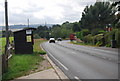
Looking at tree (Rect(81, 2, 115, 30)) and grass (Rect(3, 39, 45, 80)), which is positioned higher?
tree (Rect(81, 2, 115, 30))

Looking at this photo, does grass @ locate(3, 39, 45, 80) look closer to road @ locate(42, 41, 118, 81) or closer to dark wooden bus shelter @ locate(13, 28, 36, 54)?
road @ locate(42, 41, 118, 81)

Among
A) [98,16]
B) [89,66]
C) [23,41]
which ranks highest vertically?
[98,16]

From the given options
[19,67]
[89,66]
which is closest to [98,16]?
[89,66]

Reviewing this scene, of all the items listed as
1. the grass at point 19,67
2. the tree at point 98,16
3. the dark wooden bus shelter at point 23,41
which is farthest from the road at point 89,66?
the tree at point 98,16

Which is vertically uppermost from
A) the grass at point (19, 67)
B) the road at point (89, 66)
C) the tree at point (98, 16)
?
→ the tree at point (98, 16)

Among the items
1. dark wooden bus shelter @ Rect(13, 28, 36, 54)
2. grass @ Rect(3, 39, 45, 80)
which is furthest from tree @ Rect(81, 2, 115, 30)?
grass @ Rect(3, 39, 45, 80)

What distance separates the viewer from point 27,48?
60.7 ft

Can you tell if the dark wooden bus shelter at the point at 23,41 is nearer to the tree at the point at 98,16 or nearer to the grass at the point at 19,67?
the grass at the point at 19,67

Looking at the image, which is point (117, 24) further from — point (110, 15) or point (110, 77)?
point (110, 15)

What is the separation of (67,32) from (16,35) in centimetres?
9907

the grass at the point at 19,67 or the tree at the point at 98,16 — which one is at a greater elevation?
the tree at the point at 98,16

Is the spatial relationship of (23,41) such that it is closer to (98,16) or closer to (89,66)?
(89,66)

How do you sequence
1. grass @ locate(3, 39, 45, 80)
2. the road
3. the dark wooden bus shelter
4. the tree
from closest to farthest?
grass @ locate(3, 39, 45, 80) → the road → the dark wooden bus shelter → the tree

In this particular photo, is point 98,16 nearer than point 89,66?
No
